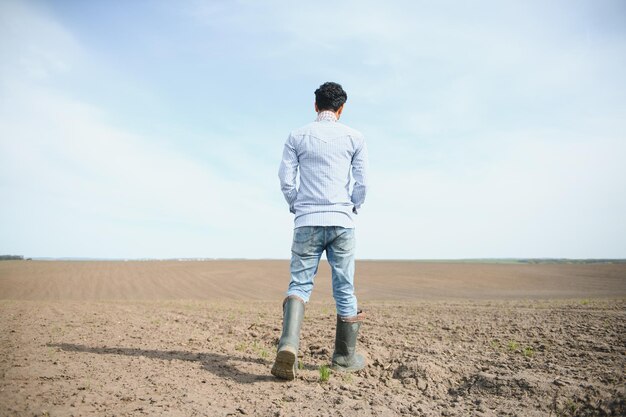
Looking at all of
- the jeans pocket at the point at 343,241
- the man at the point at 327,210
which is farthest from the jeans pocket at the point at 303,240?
the jeans pocket at the point at 343,241

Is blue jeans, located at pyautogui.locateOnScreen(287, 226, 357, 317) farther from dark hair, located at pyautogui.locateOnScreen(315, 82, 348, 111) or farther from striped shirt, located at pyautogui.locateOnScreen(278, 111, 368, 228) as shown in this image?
dark hair, located at pyautogui.locateOnScreen(315, 82, 348, 111)

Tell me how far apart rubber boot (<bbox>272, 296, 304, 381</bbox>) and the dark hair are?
6.13 feet

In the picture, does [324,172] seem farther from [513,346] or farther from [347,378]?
[513,346]

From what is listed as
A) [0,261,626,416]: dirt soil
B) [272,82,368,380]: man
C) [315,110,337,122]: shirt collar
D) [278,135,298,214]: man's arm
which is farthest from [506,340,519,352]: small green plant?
[315,110,337,122]: shirt collar

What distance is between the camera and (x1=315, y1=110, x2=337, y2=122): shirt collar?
3787 millimetres

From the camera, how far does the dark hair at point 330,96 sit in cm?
380

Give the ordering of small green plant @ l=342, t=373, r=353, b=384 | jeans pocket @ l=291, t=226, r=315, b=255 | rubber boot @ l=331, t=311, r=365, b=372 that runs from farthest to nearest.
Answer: rubber boot @ l=331, t=311, r=365, b=372, jeans pocket @ l=291, t=226, r=315, b=255, small green plant @ l=342, t=373, r=353, b=384

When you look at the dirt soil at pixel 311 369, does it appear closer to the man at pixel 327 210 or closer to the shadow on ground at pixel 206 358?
the shadow on ground at pixel 206 358

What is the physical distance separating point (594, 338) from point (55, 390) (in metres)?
5.74

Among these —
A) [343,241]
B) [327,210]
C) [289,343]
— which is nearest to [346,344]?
[289,343]

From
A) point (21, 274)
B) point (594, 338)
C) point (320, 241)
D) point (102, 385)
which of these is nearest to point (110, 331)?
point (102, 385)

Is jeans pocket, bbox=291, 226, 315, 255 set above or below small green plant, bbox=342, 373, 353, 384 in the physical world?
above

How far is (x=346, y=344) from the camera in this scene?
358cm

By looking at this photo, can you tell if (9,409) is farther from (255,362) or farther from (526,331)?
(526,331)
